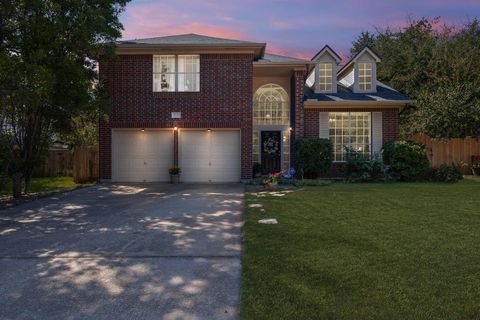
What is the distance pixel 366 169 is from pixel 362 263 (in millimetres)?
12693

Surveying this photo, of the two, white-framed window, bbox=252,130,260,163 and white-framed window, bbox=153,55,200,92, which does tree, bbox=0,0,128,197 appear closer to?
white-framed window, bbox=153,55,200,92

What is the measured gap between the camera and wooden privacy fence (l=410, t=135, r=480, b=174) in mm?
20781

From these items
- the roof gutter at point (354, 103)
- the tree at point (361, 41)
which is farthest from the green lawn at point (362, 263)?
the tree at point (361, 41)

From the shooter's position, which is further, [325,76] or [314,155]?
[325,76]

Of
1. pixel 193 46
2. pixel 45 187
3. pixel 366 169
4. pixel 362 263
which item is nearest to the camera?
pixel 362 263

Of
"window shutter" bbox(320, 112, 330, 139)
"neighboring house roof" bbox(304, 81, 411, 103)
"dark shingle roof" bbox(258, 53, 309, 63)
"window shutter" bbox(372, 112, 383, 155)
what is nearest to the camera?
"dark shingle roof" bbox(258, 53, 309, 63)

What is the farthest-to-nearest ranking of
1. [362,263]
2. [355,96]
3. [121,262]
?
1. [355,96]
2. [121,262]
3. [362,263]

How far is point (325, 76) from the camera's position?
19766 millimetres

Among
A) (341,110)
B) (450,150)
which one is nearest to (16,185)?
(341,110)

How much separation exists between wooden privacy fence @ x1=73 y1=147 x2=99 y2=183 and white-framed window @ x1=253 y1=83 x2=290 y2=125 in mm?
6926

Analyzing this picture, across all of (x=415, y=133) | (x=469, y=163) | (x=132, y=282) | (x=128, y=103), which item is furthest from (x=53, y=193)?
(x=469, y=163)

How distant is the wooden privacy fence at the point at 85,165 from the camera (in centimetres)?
1759

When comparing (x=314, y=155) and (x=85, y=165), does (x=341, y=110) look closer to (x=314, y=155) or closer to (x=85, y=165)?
(x=314, y=155)

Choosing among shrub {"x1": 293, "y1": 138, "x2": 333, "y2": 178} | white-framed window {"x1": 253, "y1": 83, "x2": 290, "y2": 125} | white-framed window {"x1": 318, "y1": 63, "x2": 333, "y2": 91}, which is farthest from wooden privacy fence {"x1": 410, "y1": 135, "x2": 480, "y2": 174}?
white-framed window {"x1": 253, "y1": 83, "x2": 290, "y2": 125}
